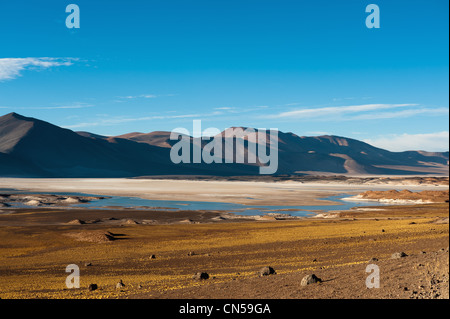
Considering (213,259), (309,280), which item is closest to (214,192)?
(213,259)

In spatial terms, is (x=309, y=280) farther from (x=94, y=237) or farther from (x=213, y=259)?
(x=94, y=237)

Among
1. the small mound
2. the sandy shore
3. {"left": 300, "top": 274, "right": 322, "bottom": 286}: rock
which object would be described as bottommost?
the sandy shore

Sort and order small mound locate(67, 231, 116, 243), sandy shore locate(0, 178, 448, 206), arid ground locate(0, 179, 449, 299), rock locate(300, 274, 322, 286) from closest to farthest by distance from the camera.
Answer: arid ground locate(0, 179, 449, 299) → rock locate(300, 274, 322, 286) → small mound locate(67, 231, 116, 243) → sandy shore locate(0, 178, 448, 206)

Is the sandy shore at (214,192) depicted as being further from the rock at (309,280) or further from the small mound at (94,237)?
the rock at (309,280)

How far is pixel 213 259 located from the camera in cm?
2602

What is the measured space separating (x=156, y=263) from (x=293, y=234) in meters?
15.0

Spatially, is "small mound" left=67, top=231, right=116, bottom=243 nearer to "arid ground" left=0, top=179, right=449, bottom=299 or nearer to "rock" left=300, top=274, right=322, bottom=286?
"arid ground" left=0, top=179, right=449, bottom=299

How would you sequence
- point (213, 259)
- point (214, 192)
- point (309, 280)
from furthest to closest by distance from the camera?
point (214, 192) < point (213, 259) < point (309, 280)

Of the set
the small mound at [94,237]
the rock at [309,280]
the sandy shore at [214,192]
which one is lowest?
the sandy shore at [214,192]

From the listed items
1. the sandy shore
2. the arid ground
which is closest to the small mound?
the arid ground

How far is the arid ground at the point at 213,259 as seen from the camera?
15156 millimetres

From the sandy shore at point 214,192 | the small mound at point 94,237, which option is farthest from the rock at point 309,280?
the sandy shore at point 214,192

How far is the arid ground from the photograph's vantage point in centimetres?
1516
